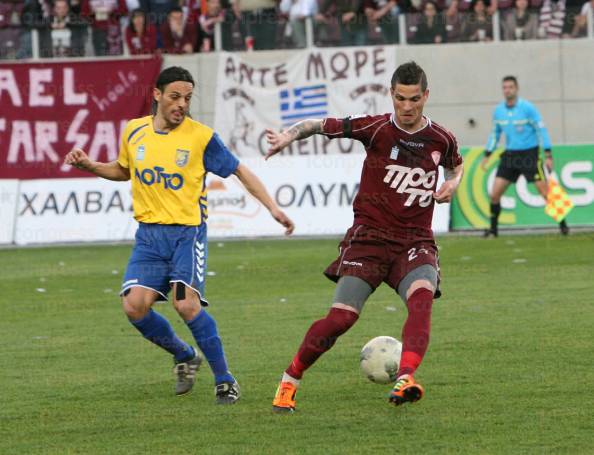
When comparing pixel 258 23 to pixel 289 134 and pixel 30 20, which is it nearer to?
pixel 30 20

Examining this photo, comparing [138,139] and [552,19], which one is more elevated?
[552,19]

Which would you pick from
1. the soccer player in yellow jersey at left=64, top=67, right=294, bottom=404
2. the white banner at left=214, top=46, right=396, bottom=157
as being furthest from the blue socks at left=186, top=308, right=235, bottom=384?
the white banner at left=214, top=46, right=396, bottom=157

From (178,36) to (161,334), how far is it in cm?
1691

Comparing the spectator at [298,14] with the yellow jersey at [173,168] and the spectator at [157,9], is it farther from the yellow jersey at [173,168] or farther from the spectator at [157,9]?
the yellow jersey at [173,168]

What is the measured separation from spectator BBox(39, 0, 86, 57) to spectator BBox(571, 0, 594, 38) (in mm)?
8817

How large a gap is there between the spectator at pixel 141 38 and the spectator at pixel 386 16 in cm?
393

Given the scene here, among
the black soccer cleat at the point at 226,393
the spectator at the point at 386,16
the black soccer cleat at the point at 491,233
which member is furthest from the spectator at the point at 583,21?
the black soccer cleat at the point at 226,393

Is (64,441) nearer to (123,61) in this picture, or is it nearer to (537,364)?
(537,364)

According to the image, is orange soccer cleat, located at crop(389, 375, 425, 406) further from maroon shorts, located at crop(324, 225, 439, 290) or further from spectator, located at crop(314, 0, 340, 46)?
spectator, located at crop(314, 0, 340, 46)

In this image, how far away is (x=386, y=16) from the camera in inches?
950

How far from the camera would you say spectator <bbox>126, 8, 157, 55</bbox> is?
24406 millimetres

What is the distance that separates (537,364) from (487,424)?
82.5 inches

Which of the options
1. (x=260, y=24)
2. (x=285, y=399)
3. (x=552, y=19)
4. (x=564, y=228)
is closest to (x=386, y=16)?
(x=260, y=24)

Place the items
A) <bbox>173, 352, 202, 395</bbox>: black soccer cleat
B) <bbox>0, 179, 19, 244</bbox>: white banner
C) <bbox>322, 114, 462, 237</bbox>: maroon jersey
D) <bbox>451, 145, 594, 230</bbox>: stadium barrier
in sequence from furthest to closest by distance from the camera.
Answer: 1. <bbox>0, 179, 19, 244</bbox>: white banner
2. <bbox>451, 145, 594, 230</bbox>: stadium barrier
3. <bbox>173, 352, 202, 395</bbox>: black soccer cleat
4. <bbox>322, 114, 462, 237</bbox>: maroon jersey
